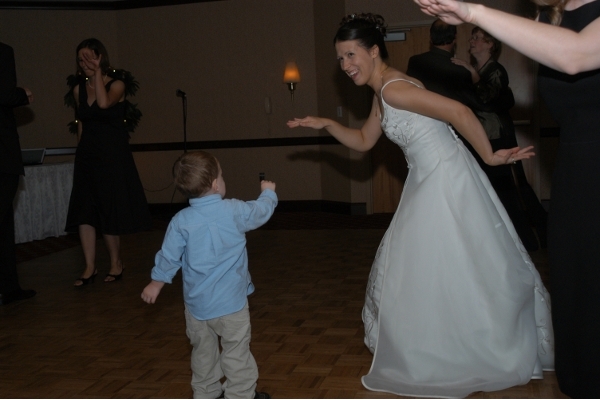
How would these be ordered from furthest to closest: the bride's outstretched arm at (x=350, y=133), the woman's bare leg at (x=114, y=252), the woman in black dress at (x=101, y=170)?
the woman's bare leg at (x=114, y=252)
the woman in black dress at (x=101, y=170)
the bride's outstretched arm at (x=350, y=133)

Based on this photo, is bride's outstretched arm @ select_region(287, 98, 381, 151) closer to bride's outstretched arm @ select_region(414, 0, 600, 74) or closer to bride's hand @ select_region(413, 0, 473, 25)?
bride's hand @ select_region(413, 0, 473, 25)

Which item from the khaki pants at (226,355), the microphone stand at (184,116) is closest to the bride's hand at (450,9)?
the khaki pants at (226,355)

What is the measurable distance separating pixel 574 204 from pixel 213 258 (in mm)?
1266

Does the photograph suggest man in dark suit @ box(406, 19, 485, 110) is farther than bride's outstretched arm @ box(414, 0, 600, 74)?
Yes

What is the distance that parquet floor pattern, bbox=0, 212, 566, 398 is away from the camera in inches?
117

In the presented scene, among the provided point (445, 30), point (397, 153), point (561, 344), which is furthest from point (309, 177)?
point (561, 344)

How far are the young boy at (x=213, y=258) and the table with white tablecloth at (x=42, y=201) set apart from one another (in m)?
5.12

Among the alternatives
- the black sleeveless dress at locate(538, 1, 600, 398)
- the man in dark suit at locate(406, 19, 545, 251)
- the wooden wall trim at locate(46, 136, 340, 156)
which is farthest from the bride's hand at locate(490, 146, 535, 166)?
the wooden wall trim at locate(46, 136, 340, 156)

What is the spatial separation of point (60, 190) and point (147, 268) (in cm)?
247

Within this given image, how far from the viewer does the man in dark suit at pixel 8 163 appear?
4.46 metres

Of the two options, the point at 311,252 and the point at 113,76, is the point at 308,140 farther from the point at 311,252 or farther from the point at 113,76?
the point at 113,76

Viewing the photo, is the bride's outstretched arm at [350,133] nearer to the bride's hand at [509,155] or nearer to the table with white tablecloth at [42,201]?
the bride's hand at [509,155]

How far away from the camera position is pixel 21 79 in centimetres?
946

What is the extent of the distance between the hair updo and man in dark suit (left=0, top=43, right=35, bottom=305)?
2393mm
